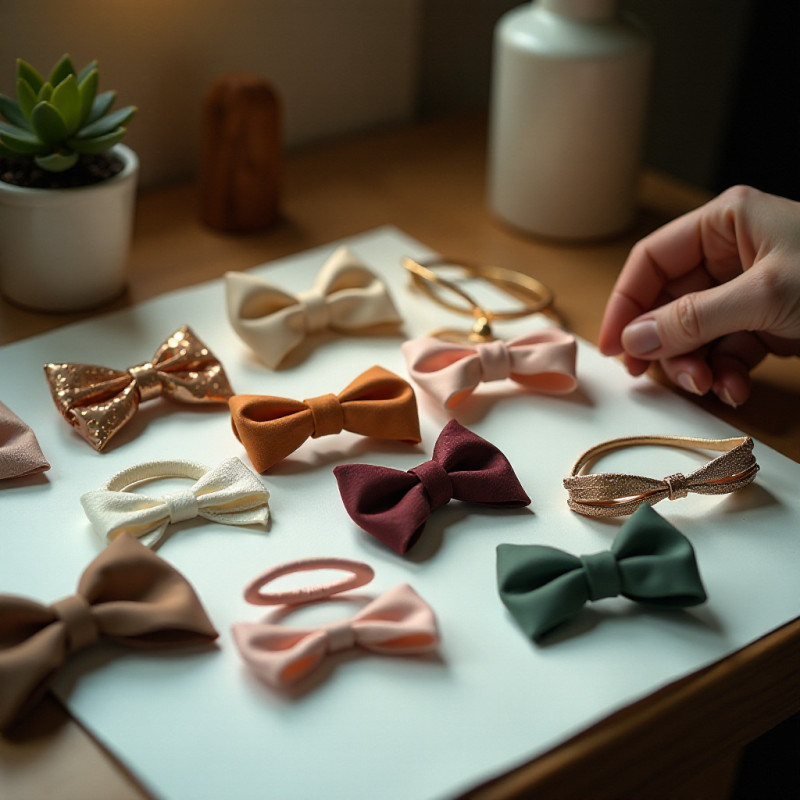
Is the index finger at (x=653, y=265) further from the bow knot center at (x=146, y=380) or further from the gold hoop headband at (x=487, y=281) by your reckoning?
the bow knot center at (x=146, y=380)

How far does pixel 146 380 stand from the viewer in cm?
79

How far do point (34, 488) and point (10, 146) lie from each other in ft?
1.06

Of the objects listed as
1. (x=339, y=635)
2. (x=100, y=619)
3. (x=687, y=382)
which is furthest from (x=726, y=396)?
(x=100, y=619)

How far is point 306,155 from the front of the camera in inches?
50.1

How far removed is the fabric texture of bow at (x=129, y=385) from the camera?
2.49 feet

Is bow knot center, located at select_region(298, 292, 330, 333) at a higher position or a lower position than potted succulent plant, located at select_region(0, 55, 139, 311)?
lower

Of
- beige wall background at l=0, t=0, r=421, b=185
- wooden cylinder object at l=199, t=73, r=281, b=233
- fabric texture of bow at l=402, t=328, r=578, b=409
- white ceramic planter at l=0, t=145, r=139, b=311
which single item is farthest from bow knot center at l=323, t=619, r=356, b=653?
beige wall background at l=0, t=0, r=421, b=185

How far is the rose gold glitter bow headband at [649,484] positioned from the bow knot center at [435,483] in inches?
3.4

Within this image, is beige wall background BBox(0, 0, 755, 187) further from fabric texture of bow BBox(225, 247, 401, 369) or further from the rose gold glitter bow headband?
the rose gold glitter bow headband

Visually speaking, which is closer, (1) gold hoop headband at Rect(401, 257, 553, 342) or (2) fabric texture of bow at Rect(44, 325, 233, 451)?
(2) fabric texture of bow at Rect(44, 325, 233, 451)

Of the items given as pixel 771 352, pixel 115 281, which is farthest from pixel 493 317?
pixel 115 281

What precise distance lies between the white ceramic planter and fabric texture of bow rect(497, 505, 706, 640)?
50 cm

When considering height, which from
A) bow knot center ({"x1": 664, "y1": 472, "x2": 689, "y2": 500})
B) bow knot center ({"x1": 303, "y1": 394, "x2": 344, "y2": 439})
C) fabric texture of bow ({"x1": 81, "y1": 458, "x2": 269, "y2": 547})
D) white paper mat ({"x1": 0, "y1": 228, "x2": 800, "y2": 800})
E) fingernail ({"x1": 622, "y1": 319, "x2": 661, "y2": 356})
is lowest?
white paper mat ({"x1": 0, "y1": 228, "x2": 800, "y2": 800})

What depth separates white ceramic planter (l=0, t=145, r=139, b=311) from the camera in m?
0.86
